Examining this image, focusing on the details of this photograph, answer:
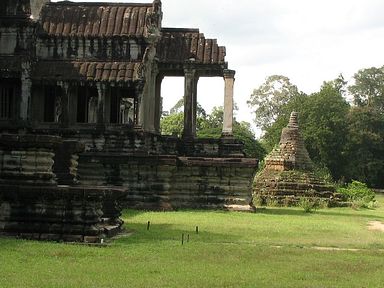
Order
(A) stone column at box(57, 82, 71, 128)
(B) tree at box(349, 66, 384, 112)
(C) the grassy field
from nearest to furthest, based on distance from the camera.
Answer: (C) the grassy field < (A) stone column at box(57, 82, 71, 128) < (B) tree at box(349, 66, 384, 112)

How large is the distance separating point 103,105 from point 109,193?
39.4ft

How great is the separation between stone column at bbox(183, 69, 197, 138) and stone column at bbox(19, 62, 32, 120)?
560 centimetres

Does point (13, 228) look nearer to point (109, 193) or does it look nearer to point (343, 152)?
point (109, 193)

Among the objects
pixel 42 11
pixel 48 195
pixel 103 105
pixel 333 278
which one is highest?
pixel 42 11

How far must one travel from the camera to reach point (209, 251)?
11.6m

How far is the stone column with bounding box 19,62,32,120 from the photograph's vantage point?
23.8 m

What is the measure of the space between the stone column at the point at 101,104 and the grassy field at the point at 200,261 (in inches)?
347

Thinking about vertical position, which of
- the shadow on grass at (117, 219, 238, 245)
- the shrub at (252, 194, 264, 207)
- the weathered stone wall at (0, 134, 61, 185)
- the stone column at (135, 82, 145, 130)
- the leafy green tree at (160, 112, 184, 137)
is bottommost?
the shrub at (252, 194, 264, 207)

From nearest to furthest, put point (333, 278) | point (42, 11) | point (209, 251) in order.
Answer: point (333, 278) < point (209, 251) < point (42, 11)

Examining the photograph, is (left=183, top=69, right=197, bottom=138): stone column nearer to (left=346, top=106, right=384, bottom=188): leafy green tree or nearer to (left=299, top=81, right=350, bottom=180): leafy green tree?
(left=299, top=81, right=350, bottom=180): leafy green tree

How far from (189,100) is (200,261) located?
1587cm

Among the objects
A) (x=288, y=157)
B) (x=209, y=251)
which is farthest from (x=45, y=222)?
(x=288, y=157)

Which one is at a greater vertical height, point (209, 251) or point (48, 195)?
point (48, 195)

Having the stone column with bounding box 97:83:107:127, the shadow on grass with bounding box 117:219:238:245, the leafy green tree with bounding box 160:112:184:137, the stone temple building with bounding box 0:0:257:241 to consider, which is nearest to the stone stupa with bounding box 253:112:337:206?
the stone temple building with bounding box 0:0:257:241
